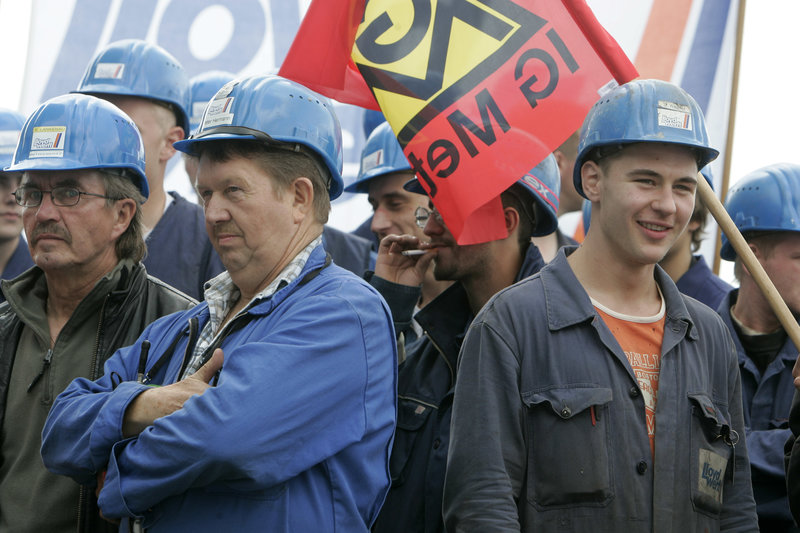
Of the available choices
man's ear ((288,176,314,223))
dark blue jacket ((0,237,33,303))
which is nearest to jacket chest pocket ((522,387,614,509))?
man's ear ((288,176,314,223))

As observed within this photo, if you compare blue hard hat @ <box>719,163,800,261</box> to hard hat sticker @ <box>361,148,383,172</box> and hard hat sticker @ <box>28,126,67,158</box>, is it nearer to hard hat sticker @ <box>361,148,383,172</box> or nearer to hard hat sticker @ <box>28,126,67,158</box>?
hard hat sticker @ <box>361,148,383,172</box>

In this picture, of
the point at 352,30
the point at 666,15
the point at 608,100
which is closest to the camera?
the point at 608,100

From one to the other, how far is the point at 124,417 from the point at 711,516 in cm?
198

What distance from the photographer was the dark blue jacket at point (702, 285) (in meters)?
5.35

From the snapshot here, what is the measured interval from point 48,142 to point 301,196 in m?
1.39

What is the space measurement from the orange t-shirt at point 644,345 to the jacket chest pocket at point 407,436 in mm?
998

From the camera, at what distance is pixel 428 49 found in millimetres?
3850

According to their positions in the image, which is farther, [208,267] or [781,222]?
[208,267]

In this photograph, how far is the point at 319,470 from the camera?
9.85 feet

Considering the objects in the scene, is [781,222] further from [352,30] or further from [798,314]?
[352,30]

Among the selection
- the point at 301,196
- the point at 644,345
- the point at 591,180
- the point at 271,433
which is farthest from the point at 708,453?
the point at 301,196

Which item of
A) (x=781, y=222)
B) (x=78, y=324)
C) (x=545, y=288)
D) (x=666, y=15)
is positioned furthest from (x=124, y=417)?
(x=666, y=15)

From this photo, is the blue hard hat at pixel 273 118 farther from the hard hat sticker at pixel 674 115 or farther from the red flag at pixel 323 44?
the hard hat sticker at pixel 674 115

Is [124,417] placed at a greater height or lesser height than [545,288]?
lesser
